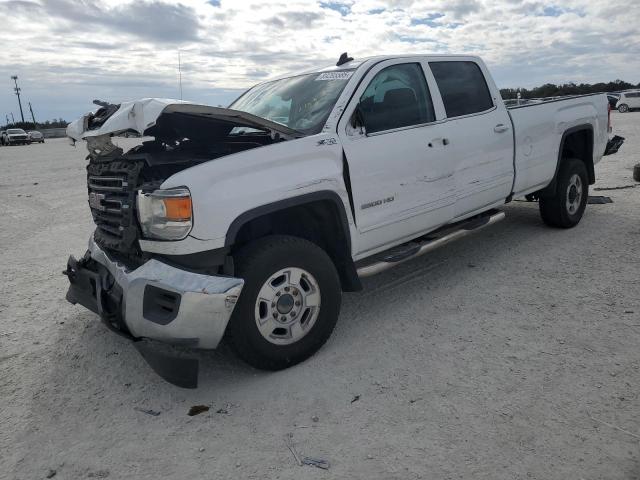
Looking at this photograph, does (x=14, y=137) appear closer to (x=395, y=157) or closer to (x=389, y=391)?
(x=395, y=157)

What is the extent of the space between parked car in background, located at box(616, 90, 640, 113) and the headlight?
39836 millimetres

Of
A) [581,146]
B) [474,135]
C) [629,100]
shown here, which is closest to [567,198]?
[581,146]

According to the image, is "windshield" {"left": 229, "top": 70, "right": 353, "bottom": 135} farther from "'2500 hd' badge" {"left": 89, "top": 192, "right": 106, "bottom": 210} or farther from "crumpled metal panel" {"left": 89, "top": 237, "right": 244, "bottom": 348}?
"'2500 hd' badge" {"left": 89, "top": 192, "right": 106, "bottom": 210}

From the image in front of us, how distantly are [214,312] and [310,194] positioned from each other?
101 cm

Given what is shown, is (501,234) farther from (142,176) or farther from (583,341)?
(142,176)

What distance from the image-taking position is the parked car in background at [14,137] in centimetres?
4403

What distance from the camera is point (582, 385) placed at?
10.1ft

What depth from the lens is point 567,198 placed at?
6.23 meters

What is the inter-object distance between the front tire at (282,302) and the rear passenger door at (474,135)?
5.83 feet

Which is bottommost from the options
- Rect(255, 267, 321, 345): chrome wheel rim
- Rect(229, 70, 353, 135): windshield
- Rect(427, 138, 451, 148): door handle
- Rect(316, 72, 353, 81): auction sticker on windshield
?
Rect(255, 267, 321, 345): chrome wheel rim

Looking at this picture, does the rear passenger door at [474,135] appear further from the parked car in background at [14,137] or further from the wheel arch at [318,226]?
the parked car in background at [14,137]

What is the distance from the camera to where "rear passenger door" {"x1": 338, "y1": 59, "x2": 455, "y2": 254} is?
12.5ft

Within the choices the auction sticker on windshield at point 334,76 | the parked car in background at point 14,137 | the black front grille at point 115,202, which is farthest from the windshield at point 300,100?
the parked car in background at point 14,137

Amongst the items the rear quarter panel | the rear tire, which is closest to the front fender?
the rear quarter panel
